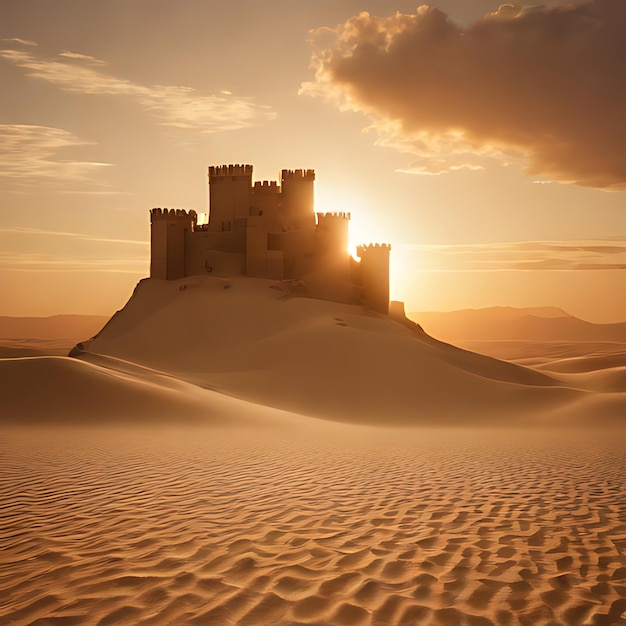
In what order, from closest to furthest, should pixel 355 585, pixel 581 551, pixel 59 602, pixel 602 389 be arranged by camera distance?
pixel 59 602 → pixel 355 585 → pixel 581 551 → pixel 602 389

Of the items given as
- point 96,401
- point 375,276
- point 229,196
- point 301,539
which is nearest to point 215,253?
point 229,196

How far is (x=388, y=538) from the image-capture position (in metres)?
6.54

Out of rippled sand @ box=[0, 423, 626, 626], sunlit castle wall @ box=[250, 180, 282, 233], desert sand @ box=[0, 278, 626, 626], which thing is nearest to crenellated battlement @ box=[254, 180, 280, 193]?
sunlit castle wall @ box=[250, 180, 282, 233]

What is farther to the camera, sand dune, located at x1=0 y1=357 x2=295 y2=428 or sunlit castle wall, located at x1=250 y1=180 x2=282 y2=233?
sunlit castle wall, located at x1=250 y1=180 x2=282 y2=233

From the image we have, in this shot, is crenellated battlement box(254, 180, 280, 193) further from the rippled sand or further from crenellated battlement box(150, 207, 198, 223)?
the rippled sand

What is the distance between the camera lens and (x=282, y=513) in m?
7.46

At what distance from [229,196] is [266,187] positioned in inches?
127

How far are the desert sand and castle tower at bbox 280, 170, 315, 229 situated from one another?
3037 centimetres

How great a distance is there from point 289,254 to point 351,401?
24.4 meters

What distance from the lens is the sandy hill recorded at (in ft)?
84.2

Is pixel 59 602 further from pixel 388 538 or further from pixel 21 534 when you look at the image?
pixel 388 538

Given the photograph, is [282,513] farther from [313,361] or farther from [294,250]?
[294,250]

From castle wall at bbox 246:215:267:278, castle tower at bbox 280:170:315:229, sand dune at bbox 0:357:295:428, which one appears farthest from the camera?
castle tower at bbox 280:170:315:229

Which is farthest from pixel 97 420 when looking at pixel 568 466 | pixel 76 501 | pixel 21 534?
pixel 568 466
